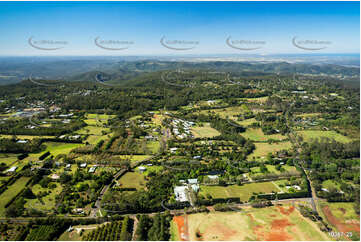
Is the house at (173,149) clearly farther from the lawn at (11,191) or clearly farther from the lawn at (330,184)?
the lawn at (330,184)

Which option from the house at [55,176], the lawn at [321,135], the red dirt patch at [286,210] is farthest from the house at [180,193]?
the lawn at [321,135]

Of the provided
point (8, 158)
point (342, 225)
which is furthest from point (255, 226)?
point (8, 158)

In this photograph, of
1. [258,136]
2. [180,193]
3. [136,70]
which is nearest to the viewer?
[180,193]

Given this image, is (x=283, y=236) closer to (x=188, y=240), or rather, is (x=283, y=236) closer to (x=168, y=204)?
(x=188, y=240)

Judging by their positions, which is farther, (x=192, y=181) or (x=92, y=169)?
(x=92, y=169)

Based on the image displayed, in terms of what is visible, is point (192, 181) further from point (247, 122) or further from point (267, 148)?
point (247, 122)
